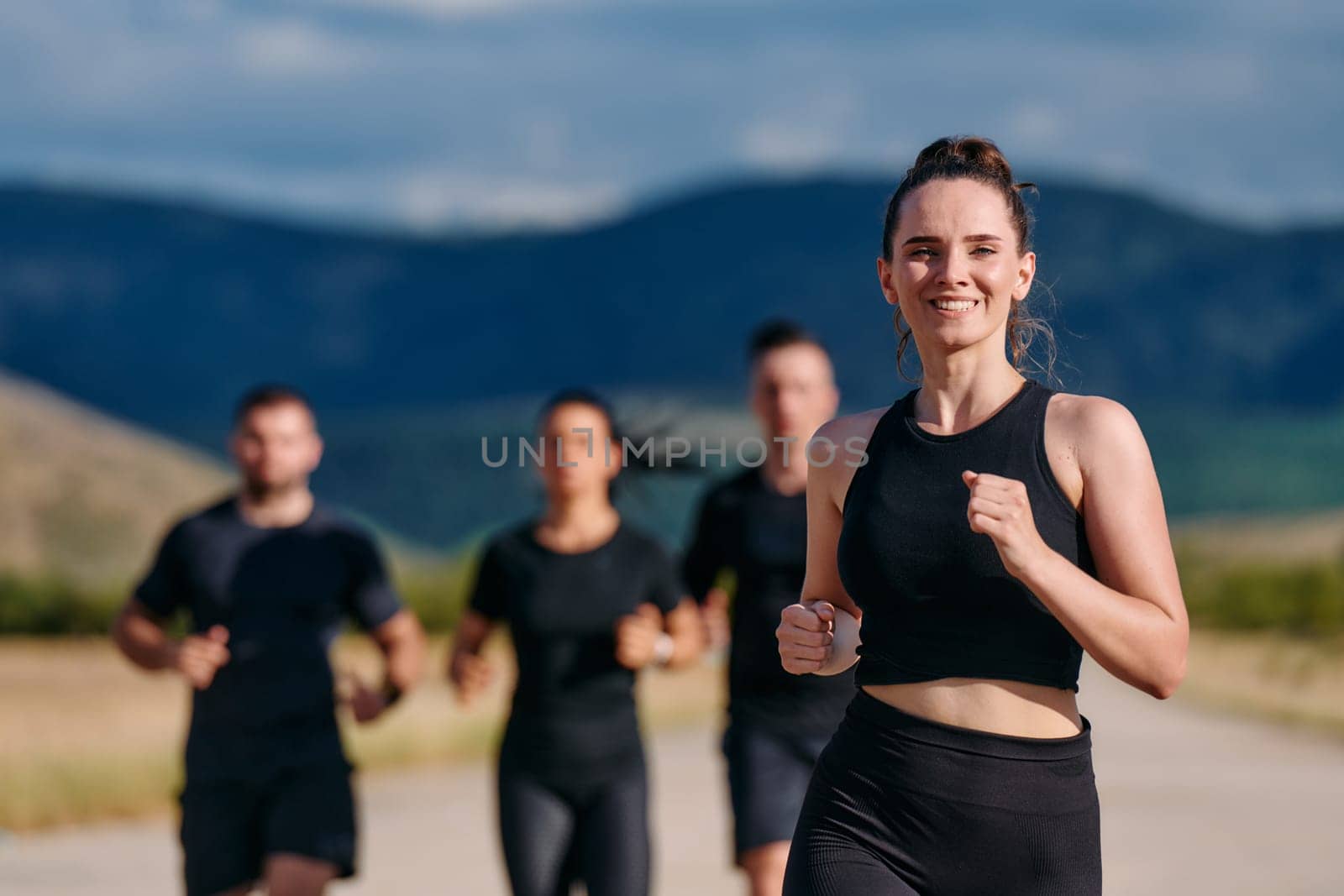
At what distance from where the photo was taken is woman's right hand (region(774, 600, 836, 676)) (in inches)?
133

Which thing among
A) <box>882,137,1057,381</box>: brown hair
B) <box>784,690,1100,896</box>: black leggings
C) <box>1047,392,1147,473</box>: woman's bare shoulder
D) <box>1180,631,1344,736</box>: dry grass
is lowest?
<box>1180,631,1344,736</box>: dry grass

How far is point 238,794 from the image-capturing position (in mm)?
5414

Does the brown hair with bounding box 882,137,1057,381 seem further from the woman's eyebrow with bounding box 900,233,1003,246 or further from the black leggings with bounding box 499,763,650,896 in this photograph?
the black leggings with bounding box 499,763,650,896

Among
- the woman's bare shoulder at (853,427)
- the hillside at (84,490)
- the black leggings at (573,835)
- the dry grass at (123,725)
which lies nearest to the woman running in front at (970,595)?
the woman's bare shoulder at (853,427)

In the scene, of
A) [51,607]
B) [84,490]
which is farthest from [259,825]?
[84,490]

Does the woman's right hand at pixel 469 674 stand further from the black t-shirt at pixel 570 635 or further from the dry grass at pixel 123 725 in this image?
the dry grass at pixel 123 725

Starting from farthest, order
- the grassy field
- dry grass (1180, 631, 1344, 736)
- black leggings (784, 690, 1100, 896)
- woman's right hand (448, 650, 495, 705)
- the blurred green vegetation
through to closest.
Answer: the blurred green vegetation < dry grass (1180, 631, 1344, 736) < the grassy field < woman's right hand (448, 650, 495, 705) < black leggings (784, 690, 1100, 896)

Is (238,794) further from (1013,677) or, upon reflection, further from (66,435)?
(66,435)

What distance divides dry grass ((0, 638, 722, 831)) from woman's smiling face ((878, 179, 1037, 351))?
4.35 m

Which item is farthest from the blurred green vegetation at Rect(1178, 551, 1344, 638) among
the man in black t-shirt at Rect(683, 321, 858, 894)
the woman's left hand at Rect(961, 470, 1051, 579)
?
the woman's left hand at Rect(961, 470, 1051, 579)

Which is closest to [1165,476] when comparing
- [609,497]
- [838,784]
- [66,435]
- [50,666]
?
[66,435]

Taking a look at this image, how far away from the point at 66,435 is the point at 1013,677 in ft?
110

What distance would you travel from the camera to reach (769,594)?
19.1 ft

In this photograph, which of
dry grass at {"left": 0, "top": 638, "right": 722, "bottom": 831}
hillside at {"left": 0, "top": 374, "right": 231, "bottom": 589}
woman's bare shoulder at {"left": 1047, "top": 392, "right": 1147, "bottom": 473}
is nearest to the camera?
woman's bare shoulder at {"left": 1047, "top": 392, "right": 1147, "bottom": 473}
